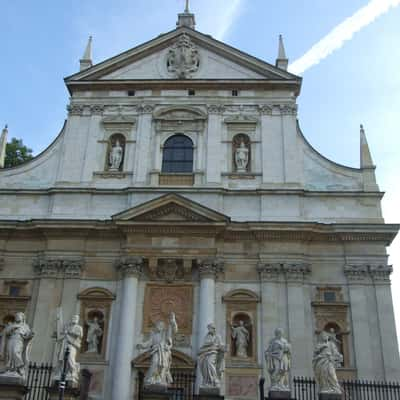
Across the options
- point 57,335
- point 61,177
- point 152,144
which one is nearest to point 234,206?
point 152,144

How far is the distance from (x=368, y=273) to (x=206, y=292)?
507cm

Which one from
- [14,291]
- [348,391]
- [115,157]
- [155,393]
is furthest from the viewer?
Answer: [115,157]

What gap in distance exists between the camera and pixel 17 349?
1330 centimetres

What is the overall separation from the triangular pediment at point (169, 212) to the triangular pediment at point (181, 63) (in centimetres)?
558

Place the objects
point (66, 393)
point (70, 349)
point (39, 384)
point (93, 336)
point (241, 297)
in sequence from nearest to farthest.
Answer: point (66, 393) → point (70, 349) → point (39, 384) → point (93, 336) → point (241, 297)

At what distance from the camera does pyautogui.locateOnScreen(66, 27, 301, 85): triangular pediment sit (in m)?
21.9

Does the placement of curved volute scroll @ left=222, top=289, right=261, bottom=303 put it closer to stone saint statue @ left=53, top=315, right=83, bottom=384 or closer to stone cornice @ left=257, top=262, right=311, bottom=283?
stone cornice @ left=257, top=262, right=311, bottom=283

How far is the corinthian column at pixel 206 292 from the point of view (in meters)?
17.2

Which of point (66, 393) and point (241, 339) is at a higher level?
point (241, 339)

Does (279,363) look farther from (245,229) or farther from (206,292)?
(245,229)

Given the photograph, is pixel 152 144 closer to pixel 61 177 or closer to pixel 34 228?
pixel 61 177

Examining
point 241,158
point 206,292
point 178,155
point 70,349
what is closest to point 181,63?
point 178,155

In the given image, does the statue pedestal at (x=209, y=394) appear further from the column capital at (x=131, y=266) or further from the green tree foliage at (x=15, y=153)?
the green tree foliage at (x=15, y=153)

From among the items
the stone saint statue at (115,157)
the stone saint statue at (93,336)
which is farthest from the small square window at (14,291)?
the stone saint statue at (115,157)
